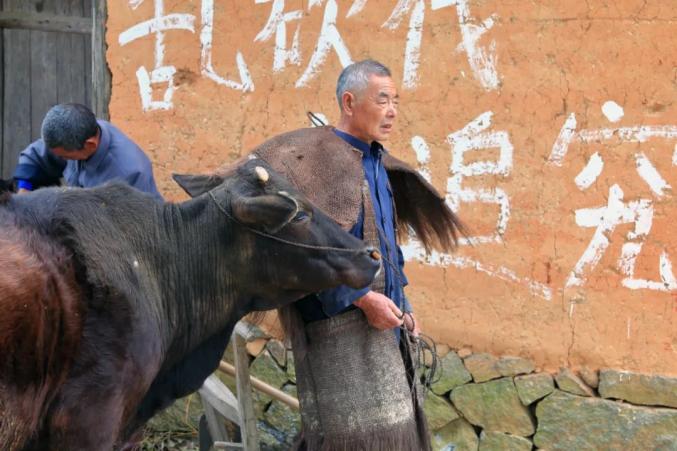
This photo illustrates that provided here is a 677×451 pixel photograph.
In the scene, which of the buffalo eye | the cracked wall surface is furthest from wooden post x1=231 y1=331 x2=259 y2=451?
the buffalo eye

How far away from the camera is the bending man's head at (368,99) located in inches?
138

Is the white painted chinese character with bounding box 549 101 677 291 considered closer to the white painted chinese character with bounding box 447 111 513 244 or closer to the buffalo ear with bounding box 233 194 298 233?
the white painted chinese character with bounding box 447 111 513 244

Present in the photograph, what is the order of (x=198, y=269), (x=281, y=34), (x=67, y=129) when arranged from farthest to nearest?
1. (x=281, y=34)
2. (x=67, y=129)
3. (x=198, y=269)

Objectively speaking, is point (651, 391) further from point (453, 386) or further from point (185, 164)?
point (185, 164)

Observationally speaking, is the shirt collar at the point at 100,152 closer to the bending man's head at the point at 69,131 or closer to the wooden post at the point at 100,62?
the bending man's head at the point at 69,131

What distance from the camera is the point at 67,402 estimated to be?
109 inches

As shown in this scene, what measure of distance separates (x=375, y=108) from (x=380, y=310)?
30.0 inches

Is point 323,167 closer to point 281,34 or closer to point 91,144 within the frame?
point 91,144

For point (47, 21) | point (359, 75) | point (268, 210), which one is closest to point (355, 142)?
point (359, 75)

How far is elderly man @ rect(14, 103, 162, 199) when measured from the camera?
4.27m

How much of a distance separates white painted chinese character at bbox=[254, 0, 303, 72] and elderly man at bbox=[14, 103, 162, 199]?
44.4 inches

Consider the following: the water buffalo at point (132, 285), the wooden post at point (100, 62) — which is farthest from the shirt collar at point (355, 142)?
the wooden post at point (100, 62)

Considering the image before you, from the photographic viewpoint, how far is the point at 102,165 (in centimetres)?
447

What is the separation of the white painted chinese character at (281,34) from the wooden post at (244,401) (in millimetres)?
1706
